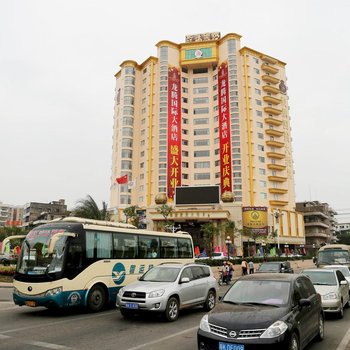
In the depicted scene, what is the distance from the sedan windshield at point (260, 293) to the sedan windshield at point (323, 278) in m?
5.29

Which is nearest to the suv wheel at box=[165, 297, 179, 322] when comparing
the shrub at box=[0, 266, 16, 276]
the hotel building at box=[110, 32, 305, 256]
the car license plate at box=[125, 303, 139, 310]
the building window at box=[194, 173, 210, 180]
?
the car license plate at box=[125, 303, 139, 310]

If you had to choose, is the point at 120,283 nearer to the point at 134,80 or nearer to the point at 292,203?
the point at 292,203

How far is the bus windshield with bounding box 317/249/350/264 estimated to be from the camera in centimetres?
2411

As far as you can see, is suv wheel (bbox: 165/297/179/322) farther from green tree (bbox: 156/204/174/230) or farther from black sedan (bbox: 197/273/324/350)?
green tree (bbox: 156/204/174/230)

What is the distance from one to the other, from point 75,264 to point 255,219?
51.2 metres

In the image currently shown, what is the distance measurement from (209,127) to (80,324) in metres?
65.6

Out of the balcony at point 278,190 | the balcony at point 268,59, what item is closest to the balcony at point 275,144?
the balcony at point 278,190

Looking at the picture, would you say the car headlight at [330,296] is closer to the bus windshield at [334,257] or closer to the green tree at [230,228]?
the bus windshield at [334,257]

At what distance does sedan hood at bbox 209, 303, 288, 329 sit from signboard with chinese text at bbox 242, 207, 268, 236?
5417 cm

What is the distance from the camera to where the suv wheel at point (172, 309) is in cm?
1046

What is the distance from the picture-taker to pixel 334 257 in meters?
24.3

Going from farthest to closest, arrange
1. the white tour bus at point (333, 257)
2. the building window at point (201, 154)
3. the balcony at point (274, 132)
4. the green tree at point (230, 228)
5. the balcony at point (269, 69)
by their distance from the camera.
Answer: the balcony at point (269, 69) → the building window at point (201, 154) → the balcony at point (274, 132) → the green tree at point (230, 228) → the white tour bus at point (333, 257)

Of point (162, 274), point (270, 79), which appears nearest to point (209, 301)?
point (162, 274)

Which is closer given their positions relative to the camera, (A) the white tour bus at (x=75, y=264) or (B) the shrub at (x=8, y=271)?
(A) the white tour bus at (x=75, y=264)
